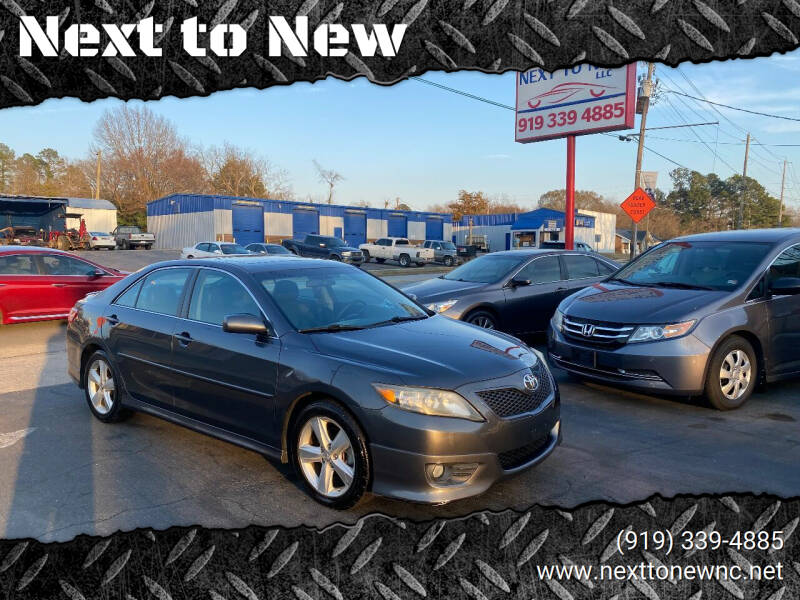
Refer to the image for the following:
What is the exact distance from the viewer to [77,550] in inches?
70.6

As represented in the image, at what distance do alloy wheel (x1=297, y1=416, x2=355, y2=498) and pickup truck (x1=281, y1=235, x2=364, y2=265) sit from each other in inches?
1231

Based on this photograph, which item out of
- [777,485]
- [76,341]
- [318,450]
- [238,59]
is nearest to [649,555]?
[238,59]

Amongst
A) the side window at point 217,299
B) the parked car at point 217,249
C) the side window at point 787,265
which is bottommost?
the parked car at point 217,249

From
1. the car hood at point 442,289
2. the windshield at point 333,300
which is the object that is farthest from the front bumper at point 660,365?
the car hood at point 442,289

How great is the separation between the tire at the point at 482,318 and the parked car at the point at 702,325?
2011 millimetres

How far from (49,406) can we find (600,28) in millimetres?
6056

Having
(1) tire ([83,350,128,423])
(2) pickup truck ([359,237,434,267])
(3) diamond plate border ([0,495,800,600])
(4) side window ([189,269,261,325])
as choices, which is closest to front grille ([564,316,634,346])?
(4) side window ([189,269,261,325])

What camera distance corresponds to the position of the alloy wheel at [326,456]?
3.60 m

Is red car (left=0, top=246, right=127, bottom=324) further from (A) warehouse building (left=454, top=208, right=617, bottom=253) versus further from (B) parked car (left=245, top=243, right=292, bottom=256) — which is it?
(A) warehouse building (left=454, top=208, right=617, bottom=253)

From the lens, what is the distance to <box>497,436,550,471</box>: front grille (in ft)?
11.6

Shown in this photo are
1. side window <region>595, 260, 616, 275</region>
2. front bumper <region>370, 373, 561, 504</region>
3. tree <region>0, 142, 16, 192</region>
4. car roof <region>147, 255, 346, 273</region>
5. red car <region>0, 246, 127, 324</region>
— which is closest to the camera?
front bumper <region>370, 373, 561, 504</region>

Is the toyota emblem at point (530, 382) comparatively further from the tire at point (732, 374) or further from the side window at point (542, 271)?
the side window at point (542, 271)

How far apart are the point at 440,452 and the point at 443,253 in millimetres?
37490

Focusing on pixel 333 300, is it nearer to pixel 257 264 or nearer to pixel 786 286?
pixel 257 264
